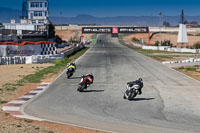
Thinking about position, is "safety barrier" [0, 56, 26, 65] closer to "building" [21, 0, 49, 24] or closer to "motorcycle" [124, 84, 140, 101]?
"motorcycle" [124, 84, 140, 101]

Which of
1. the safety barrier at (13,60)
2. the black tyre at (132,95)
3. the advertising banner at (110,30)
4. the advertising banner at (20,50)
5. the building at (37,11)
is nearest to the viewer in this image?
the black tyre at (132,95)

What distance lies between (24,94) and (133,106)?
20.5 feet

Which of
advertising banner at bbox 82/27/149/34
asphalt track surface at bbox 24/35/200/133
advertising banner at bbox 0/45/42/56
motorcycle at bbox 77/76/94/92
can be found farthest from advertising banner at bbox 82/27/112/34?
motorcycle at bbox 77/76/94/92

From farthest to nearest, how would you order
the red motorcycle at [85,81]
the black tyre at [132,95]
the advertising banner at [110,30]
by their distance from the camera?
the advertising banner at [110,30]
the red motorcycle at [85,81]
the black tyre at [132,95]

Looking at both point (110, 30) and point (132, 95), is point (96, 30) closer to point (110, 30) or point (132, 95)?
point (110, 30)

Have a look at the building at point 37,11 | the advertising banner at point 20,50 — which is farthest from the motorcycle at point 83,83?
the building at point 37,11

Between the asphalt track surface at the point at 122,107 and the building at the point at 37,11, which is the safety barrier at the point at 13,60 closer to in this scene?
the asphalt track surface at the point at 122,107

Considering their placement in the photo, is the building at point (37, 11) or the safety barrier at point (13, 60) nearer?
the safety barrier at point (13, 60)

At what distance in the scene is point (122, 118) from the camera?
1324 cm

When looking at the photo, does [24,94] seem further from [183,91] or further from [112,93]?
[183,91]

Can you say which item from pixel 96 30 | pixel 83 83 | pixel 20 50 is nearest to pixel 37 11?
pixel 96 30

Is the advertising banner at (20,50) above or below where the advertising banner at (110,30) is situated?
below

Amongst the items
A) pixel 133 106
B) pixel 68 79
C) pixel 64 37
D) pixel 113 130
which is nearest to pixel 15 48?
pixel 68 79

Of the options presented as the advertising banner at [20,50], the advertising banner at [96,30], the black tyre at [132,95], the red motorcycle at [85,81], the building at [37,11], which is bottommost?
the black tyre at [132,95]
